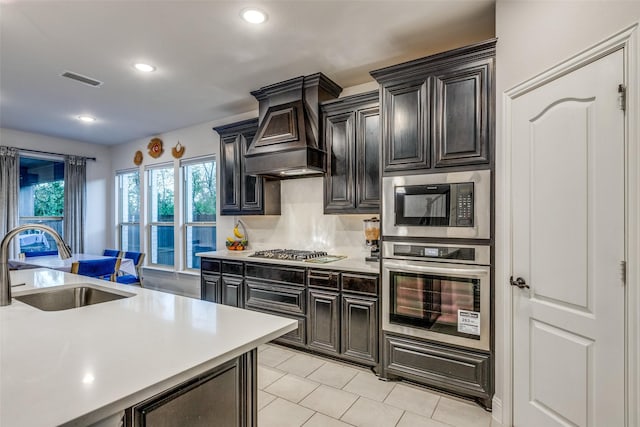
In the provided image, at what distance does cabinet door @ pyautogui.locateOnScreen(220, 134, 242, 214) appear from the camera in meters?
4.16

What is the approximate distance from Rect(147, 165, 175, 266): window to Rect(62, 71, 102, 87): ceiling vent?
2086 millimetres

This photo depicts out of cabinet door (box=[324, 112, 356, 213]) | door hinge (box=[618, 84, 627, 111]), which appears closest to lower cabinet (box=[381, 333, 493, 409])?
cabinet door (box=[324, 112, 356, 213])

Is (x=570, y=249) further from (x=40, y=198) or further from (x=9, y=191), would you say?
(x=40, y=198)

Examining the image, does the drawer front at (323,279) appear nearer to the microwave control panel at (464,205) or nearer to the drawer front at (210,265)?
the microwave control panel at (464,205)

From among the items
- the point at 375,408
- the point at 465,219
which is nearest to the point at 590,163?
the point at 465,219

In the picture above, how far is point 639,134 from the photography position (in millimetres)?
1411

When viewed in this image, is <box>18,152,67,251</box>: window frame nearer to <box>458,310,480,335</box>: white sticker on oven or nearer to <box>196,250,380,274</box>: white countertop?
<box>196,250,380,274</box>: white countertop

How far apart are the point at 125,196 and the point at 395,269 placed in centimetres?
586

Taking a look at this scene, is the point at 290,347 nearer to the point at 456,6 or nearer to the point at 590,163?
the point at 590,163

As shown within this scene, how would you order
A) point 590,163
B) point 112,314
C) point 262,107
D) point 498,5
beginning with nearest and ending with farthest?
point 112,314
point 590,163
point 498,5
point 262,107

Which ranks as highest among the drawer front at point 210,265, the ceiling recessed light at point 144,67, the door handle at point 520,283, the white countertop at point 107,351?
the ceiling recessed light at point 144,67

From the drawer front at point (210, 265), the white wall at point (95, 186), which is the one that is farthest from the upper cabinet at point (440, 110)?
the white wall at point (95, 186)

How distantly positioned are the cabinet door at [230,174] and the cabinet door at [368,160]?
1.70m

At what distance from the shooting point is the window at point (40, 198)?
212 inches
